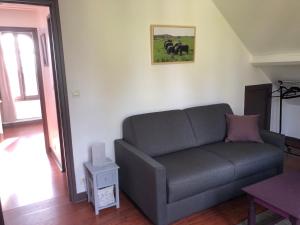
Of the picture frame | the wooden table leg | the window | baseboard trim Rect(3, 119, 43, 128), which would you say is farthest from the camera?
baseboard trim Rect(3, 119, 43, 128)

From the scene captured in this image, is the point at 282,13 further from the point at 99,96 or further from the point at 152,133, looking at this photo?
the point at 99,96

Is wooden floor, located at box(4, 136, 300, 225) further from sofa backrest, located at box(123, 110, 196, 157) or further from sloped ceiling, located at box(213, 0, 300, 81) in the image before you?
sloped ceiling, located at box(213, 0, 300, 81)

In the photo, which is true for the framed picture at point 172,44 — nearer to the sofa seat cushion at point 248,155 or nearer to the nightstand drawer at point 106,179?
the sofa seat cushion at point 248,155

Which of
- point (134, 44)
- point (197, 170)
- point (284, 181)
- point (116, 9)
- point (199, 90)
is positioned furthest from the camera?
point (199, 90)

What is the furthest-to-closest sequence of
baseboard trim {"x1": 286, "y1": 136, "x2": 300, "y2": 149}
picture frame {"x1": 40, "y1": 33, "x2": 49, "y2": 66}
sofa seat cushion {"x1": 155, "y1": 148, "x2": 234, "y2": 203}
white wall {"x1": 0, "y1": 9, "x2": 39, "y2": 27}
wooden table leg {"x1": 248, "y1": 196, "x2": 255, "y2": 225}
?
white wall {"x1": 0, "y1": 9, "x2": 39, "y2": 27} < baseboard trim {"x1": 286, "y1": 136, "x2": 300, "y2": 149} < picture frame {"x1": 40, "y1": 33, "x2": 49, "y2": 66} < sofa seat cushion {"x1": 155, "y1": 148, "x2": 234, "y2": 203} < wooden table leg {"x1": 248, "y1": 196, "x2": 255, "y2": 225}

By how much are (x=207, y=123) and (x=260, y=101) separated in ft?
4.91

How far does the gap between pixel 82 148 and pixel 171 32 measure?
1686 millimetres

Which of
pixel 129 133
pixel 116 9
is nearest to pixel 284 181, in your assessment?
pixel 129 133

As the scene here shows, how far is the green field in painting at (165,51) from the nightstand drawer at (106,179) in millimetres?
1386

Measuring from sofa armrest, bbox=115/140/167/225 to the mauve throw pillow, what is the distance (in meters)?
1.28

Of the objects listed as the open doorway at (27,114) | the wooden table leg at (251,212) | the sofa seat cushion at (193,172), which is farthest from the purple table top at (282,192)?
the open doorway at (27,114)

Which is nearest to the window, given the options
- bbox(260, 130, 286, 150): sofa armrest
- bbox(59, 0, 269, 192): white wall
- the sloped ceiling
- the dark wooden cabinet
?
bbox(59, 0, 269, 192): white wall

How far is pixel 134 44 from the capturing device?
2855 mm

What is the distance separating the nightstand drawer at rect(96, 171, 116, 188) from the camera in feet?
8.26
